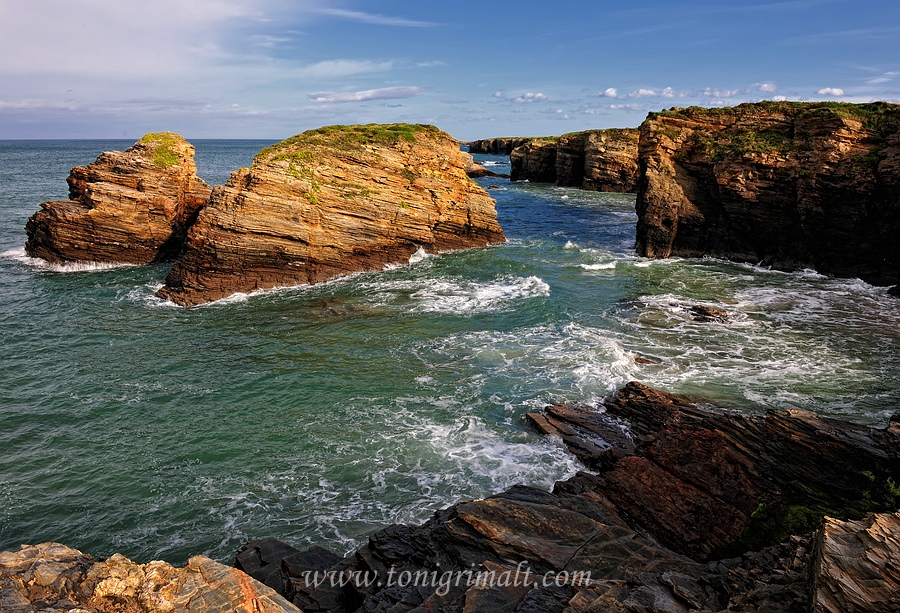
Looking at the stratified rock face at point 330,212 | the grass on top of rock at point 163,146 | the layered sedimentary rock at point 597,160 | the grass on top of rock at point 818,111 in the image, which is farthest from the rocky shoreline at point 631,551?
the layered sedimentary rock at point 597,160

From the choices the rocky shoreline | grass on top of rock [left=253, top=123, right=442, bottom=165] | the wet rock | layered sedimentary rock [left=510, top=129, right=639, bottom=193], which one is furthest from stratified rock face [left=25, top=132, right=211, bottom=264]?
layered sedimentary rock [left=510, top=129, right=639, bottom=193]

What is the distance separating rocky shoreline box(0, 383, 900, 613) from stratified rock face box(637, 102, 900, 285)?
2576cm

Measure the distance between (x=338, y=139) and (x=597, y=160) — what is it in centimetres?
5566

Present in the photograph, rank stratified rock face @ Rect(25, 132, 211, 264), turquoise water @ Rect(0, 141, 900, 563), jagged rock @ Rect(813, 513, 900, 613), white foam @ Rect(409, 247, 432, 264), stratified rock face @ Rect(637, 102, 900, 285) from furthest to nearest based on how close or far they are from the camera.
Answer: white foam @ Rect(409, 247, 432, 264) < stratified rock face @ Rect(25, 132, 211, 264) < stratified rock face @ Rect(637, 102, 900, 285) < turquoise water @ Rect(0, 141, 900, 563) < jagged rock @ Rect(813, 513, 900, 613)

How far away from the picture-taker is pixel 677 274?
35.2 meters

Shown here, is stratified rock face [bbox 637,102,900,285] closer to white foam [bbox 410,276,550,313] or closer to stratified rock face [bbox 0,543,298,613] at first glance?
white foam [bbox 410,276,550,313]

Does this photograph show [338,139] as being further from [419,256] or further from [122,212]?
[122,212]

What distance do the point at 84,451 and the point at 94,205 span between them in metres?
23.5

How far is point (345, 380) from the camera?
2078cm

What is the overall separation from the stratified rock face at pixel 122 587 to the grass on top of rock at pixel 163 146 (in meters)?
34.5

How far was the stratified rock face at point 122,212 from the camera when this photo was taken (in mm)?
34469

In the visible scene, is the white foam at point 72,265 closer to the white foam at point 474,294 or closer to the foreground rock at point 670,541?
the white foam at point 474,294

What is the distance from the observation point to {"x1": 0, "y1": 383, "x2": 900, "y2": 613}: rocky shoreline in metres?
6.64

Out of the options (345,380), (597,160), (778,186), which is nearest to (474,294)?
(345,380)
